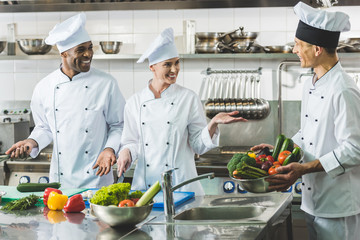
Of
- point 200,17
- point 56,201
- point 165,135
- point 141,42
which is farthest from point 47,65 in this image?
point 56,201

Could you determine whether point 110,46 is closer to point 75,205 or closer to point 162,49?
point 162,49

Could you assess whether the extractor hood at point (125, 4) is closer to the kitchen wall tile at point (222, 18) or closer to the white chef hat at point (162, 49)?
the kitchen wall tile at point (222, 18)

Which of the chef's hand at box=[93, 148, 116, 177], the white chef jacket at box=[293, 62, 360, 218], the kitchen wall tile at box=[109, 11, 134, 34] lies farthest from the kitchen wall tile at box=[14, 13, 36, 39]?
the white chef jacket at box=[293, 62, 360, 218]

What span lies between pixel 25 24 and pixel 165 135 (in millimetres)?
2756

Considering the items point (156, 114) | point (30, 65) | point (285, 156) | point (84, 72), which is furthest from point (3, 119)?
point (285, 156)

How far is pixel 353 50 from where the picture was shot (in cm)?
507

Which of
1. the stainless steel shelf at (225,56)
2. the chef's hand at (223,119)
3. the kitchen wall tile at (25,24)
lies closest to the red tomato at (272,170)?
the chef's hand at (223,119)

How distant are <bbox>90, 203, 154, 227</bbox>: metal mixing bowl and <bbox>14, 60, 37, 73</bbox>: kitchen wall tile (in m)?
3.64

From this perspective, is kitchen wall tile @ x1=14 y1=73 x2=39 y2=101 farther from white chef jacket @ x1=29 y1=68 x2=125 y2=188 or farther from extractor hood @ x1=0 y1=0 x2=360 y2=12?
white chef jacket @ x1=29 y1=68 x2=125 y2=188

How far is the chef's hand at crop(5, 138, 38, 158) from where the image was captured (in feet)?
11.9

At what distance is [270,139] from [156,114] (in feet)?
6.38

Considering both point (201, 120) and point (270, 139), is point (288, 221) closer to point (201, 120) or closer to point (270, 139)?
point (201, 120)

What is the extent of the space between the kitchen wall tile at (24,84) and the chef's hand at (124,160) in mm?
2512

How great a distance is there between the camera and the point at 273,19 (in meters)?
5.43
